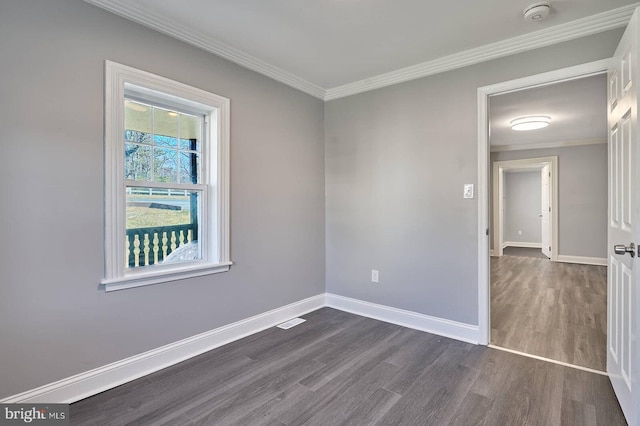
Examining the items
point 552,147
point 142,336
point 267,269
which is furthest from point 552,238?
point 142,336

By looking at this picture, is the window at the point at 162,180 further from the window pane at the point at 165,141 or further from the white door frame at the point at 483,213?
the white door frame at the point at 483,213

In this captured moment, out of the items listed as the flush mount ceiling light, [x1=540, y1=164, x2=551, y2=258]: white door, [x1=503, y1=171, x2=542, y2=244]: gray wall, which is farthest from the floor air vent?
[x1=503, y1=171, x2=542, y2=244]: gray wall

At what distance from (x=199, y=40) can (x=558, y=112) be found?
4.70 metres

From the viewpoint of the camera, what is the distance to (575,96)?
12.8 ft

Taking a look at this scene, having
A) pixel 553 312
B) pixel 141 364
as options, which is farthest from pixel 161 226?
pixel 553 312

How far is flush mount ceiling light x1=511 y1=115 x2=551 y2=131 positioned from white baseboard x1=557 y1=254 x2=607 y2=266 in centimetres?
320

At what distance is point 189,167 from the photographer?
8.61 feet

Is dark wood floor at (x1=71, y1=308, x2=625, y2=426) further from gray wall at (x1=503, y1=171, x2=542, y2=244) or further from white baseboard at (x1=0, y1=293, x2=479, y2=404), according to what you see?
gray wall at (x1=503, y1=171, x2=542, y2=244)

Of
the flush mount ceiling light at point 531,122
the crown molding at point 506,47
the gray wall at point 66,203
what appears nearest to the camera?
the gray wall at point 66,203

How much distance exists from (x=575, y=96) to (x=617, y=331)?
10.3ft

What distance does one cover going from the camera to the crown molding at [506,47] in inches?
86.8

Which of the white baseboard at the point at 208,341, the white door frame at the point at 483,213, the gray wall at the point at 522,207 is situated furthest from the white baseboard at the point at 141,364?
the gray wall at the point at 522,207

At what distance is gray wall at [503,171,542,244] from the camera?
A: 891cm

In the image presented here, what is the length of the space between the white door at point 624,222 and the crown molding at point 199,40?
249 centimetres
